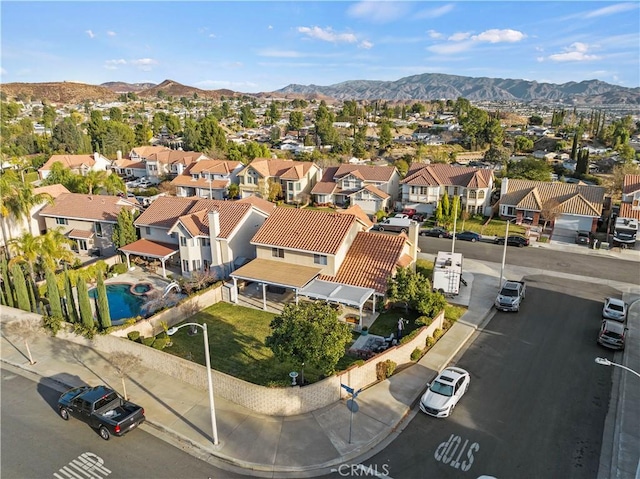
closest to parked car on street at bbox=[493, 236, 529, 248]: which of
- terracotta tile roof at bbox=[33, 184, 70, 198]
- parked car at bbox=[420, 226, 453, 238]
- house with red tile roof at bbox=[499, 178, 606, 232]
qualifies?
parked car at bbox=[420, 226, 453, 238]

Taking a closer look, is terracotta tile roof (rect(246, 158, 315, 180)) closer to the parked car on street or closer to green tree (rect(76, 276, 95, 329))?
the parked car on street

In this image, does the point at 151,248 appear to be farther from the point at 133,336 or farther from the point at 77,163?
the point at 77,163

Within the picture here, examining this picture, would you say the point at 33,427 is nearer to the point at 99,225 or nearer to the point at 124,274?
the point at 124,274

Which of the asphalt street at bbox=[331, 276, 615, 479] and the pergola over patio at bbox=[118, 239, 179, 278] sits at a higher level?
the pergola over patio at bbox=[118, 239, 179, 278]

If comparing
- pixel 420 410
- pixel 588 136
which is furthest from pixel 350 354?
pixel 588 136

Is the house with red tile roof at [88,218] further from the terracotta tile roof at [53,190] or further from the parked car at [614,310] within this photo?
the parked car at [614,310]

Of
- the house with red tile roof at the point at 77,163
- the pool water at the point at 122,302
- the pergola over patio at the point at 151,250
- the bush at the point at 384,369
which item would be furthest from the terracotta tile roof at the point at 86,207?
the house with red tile roof at the point at 77,163

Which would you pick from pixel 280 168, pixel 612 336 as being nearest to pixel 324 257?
pixel 612 336

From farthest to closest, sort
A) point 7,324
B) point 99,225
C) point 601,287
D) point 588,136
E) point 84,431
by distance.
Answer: point 588,136
point 99,225
point 601,287
point 7,324
point 84,431
